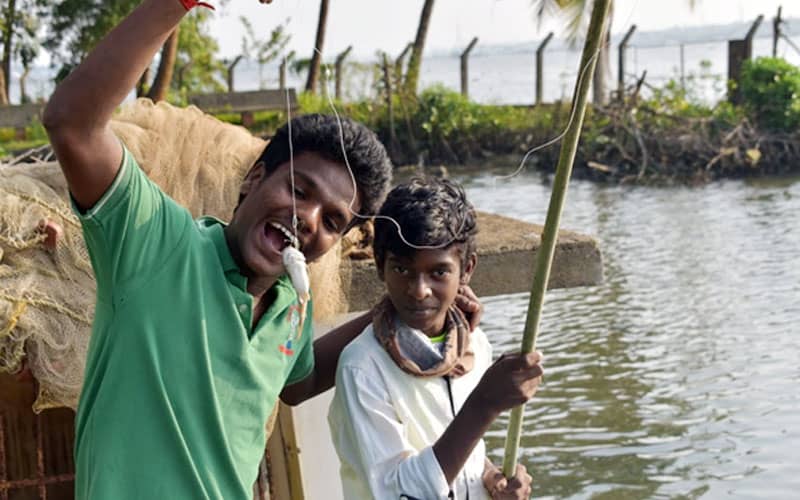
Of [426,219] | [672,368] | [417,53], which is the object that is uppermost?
[417,53]

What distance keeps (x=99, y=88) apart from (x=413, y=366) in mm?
979

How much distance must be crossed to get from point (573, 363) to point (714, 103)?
41.7 feet

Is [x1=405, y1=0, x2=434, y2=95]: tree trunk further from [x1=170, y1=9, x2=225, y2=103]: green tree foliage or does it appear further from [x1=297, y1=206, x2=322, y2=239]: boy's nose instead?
[x1=297, y1=206, x2=322, y2=239]: boy's nose

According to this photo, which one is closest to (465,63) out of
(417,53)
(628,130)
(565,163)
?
(417,53)

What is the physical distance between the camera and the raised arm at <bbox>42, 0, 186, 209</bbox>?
2.00 metres

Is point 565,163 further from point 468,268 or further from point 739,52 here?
point 739,52

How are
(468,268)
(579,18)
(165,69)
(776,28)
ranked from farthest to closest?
(776,28), (165,69), (579,18), (468,268)

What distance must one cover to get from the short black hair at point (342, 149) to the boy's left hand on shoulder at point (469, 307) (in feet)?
1.31

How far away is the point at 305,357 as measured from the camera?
2.65 meters

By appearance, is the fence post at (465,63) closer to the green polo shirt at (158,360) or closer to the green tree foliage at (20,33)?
the green tree foliage at (20,33)

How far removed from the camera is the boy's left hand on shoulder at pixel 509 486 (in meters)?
2.62

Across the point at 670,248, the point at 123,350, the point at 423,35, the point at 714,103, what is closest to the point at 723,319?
the point at 670,248

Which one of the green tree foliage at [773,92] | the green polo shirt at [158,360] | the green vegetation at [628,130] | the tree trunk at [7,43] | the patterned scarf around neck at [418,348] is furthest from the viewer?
the tree trunk at [7,43]

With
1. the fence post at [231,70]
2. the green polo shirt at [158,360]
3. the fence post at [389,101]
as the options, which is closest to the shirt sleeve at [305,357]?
the green polo shirt at [158,360]
